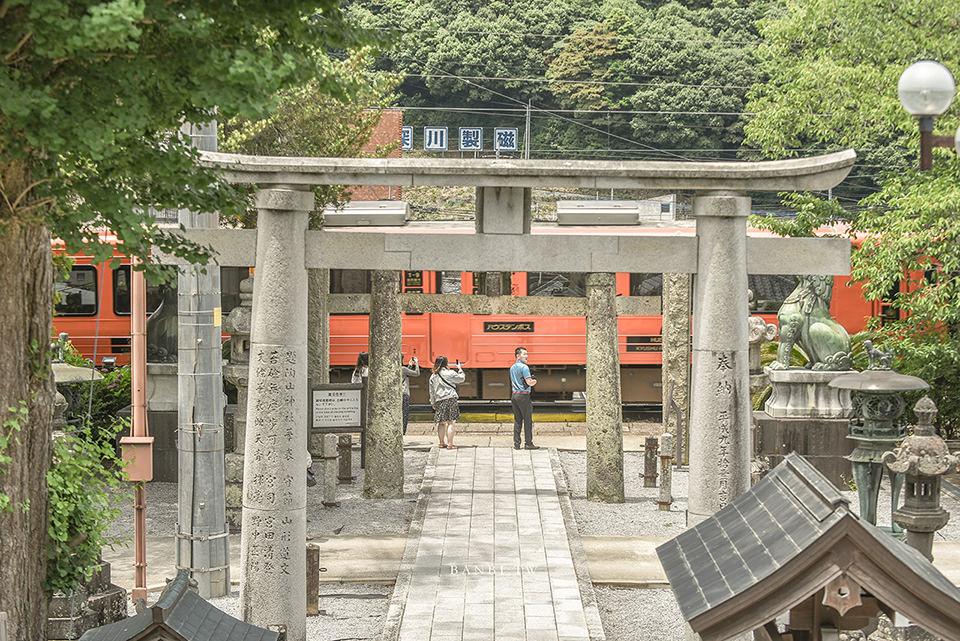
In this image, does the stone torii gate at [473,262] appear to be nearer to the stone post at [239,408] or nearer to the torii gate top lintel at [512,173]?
the torii gate top lintel at [512,173]

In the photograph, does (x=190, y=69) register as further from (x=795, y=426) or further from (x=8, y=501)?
(x=795, y=426)

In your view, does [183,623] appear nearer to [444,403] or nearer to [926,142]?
[926,142]

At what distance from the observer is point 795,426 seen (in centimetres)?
1587

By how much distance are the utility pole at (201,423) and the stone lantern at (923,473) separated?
20.6 feet

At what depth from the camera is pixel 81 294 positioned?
69.7 ft

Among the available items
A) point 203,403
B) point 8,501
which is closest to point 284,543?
point 203,403

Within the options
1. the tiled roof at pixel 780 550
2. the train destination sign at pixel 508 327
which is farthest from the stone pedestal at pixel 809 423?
the tiled roof at pixel 780 550

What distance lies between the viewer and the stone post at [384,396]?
48.3 ft

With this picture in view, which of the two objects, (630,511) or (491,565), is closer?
(491,565)

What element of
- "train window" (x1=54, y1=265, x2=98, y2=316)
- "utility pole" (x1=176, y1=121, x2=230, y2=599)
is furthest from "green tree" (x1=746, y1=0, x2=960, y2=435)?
"train window" (x1=54, y1=265, x2=98, y2=316)

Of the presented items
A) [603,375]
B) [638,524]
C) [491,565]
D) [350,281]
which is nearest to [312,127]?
[350,281]

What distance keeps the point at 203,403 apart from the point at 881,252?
960 cm

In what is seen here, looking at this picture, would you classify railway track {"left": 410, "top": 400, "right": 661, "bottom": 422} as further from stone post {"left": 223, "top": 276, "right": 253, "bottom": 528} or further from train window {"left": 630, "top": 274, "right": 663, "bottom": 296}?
stone post {"left": 223, "top": 276, "right": 253, "bottom": 528}

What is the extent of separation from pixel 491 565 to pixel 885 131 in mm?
9999
